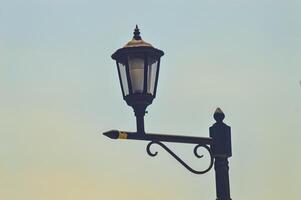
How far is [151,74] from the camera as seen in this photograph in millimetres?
7344

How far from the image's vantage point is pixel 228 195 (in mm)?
Answer: 7219

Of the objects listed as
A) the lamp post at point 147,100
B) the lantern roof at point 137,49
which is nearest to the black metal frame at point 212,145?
the lamp post at point 147,100

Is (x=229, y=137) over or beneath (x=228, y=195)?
over

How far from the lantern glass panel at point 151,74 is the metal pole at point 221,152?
2.72 feet

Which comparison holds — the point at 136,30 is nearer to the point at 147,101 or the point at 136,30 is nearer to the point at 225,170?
the point at 147,101

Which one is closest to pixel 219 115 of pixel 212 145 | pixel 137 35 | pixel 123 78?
pixel 212 145

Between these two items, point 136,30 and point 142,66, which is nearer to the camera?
point 142,66

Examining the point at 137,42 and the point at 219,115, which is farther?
the point at 219,115

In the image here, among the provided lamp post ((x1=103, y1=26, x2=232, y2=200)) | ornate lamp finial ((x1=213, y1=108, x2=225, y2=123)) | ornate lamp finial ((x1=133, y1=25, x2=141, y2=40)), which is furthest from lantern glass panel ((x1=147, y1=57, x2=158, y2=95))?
ornate lamp finial ((x1=213, y1=108, x2=225, y2=123))

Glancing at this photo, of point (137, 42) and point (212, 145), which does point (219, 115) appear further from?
point (137, 42)

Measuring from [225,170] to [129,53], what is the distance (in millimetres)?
1678

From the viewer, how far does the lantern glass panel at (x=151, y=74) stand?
7328 millimetres

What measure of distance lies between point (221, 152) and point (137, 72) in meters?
1.29

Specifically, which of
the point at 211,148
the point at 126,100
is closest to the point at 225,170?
the point at 211,148
